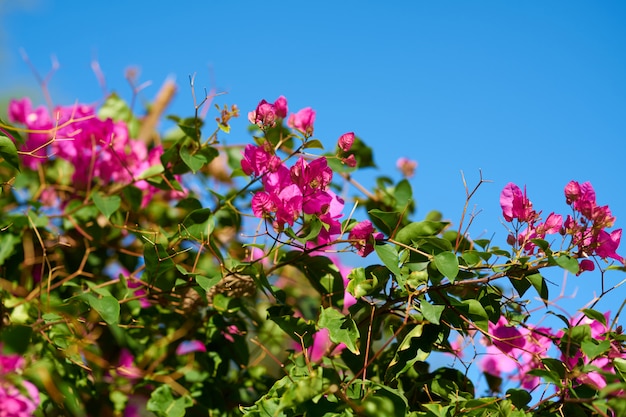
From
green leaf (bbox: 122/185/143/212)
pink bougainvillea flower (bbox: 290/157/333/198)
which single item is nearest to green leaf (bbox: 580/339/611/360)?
pink bougainvillea flower (bbox: 290/157/333/198)

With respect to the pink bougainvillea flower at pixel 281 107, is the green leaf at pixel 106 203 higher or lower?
lower

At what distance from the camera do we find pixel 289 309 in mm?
859

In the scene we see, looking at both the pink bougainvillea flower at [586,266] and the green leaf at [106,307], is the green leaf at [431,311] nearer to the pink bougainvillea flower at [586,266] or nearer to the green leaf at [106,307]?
the pink bougainvillea flower at [586,266]

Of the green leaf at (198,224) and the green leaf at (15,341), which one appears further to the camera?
the green leaf at (198,224)

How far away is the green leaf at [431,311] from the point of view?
71 centimetres

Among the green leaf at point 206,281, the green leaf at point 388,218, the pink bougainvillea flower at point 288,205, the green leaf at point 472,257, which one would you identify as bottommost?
the green leaf at point 206,281

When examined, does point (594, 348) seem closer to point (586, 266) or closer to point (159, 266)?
point (586, 266)

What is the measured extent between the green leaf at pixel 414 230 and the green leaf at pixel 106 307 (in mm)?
352

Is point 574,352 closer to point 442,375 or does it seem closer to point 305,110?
point 442,375

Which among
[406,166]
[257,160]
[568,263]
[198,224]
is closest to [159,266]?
[198,224]

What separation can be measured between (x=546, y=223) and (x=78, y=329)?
0.64 m

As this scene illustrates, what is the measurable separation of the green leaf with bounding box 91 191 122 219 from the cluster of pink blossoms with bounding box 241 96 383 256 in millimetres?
323

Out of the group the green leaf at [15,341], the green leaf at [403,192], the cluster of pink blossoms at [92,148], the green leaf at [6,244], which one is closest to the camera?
the green leaf at [15,341]

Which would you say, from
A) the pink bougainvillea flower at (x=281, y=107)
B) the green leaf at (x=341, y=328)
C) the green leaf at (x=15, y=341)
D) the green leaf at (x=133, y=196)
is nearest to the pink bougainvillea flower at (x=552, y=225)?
the green leaf at (x=341, y=328)
